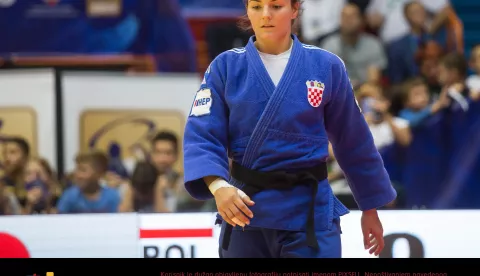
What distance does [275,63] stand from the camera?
8.10ft

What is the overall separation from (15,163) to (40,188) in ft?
1.44

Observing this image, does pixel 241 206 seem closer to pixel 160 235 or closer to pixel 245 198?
pixel 245 198

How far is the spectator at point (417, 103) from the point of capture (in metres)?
5.79

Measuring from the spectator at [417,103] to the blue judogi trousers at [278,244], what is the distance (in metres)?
3.49

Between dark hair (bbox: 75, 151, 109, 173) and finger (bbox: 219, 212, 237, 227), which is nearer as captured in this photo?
finger (bbox: 219, 212, 237, 227)

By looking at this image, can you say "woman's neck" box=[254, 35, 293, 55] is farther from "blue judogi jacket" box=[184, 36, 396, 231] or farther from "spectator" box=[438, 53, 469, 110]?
"spectator" box=[438, 53, 469, 110]

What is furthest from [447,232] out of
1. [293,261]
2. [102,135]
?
[102,135]

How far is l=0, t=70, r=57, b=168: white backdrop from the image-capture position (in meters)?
6.17

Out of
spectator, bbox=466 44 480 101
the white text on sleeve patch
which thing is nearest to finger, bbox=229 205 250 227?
the white text on sleeve patch

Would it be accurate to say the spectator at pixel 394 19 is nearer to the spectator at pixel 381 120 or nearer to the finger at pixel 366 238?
the spectator at pixel 381 120

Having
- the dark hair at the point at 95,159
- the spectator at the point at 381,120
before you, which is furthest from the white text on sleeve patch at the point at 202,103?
the dark hair at the point at 95,159

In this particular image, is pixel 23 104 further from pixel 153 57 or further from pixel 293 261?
pixel 293 261

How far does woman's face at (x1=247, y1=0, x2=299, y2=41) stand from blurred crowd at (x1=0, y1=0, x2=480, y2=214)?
9.86 feet

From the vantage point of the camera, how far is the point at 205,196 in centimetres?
248
